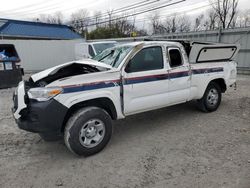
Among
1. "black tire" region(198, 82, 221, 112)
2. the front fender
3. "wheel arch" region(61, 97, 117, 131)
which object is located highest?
the front fender

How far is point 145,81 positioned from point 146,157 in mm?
1358

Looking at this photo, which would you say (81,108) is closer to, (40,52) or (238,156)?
(238,156)

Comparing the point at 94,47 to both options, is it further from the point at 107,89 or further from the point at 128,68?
the point at 107,89

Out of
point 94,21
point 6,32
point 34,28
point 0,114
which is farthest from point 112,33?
point 0,114

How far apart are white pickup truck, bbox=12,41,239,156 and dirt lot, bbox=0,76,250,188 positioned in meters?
0.43

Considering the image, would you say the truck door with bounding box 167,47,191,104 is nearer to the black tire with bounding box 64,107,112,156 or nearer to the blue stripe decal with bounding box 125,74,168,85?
the blue stripe decal with bounding box 125,74,168,85

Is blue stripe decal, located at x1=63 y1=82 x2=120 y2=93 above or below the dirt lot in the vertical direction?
above

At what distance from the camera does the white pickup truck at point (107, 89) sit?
3451mm

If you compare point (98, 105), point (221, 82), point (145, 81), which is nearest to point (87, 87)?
point (98, 105)

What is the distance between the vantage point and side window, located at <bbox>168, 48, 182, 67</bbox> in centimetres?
477

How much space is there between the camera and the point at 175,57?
4875 mm

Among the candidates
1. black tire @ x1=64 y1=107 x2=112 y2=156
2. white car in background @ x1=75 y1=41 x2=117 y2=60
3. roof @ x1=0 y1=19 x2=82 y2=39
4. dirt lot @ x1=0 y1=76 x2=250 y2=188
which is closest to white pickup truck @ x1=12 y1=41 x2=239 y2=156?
black tire @ x1=64 y1=107 x2=112 y2=156

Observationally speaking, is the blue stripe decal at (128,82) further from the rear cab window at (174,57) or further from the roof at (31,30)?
the roof at (31,30)

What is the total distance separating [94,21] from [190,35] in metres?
24.4
